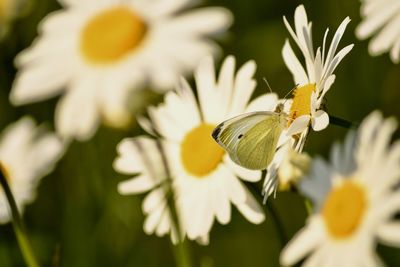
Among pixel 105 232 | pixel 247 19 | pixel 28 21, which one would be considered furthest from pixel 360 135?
pixel 28 21

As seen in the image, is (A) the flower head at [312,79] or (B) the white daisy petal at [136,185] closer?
(A) the flower head at [312,79]

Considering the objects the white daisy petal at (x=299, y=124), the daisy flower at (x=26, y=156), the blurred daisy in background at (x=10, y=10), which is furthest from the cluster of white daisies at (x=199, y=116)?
the blurred daisy in background at (x=10, y=10)

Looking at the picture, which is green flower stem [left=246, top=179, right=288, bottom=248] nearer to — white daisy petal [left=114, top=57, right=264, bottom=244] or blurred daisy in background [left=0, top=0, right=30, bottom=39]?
white daisy petal [left=114, top=57, right=264, bottom=244]

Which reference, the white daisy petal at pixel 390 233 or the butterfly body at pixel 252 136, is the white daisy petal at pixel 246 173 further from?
the white daisy petal at pixel 390 233

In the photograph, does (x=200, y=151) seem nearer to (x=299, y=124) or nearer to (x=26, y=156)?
(x=299, y=124)

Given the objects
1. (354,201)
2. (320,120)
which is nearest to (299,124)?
(320,120)

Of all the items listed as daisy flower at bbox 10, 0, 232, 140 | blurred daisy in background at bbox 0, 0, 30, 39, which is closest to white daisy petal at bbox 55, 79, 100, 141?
daisy flower at bbox 10, 0, 232, 140
